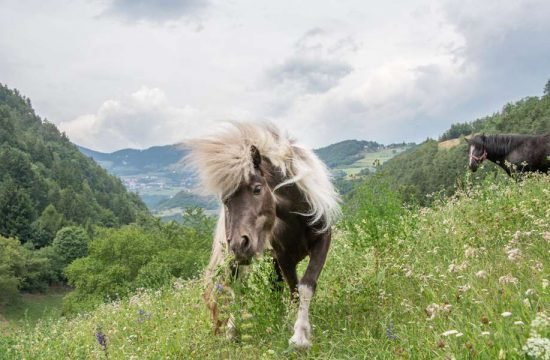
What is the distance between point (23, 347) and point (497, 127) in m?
103

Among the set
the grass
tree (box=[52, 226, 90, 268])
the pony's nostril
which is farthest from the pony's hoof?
tree (box=[52, 226, 90, 268])

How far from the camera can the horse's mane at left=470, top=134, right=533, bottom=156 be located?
52.2 feet

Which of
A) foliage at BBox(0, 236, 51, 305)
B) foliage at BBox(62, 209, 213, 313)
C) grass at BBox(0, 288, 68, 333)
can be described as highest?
foliage at BBox(62, 209, 213, 313)

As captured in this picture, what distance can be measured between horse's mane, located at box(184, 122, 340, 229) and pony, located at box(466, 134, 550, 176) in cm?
1037

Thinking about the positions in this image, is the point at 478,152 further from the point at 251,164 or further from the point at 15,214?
the point at 15,214

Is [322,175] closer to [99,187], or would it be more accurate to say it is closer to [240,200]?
[240,200]

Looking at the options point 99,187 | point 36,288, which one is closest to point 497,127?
point 36,288

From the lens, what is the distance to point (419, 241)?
24.4 ft

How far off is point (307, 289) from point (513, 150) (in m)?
13.0

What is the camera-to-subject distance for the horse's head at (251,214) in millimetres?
4492

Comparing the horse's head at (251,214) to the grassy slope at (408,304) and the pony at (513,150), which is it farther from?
the pony at (513,150)

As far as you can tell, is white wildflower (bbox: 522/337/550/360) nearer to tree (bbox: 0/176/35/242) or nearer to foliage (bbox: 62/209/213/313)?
foliage (bbox: 62/209/213/313)

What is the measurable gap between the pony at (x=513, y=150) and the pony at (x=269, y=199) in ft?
34.1

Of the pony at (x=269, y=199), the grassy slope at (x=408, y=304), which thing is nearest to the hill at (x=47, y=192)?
the grassy slope at (x=408, y=304)
